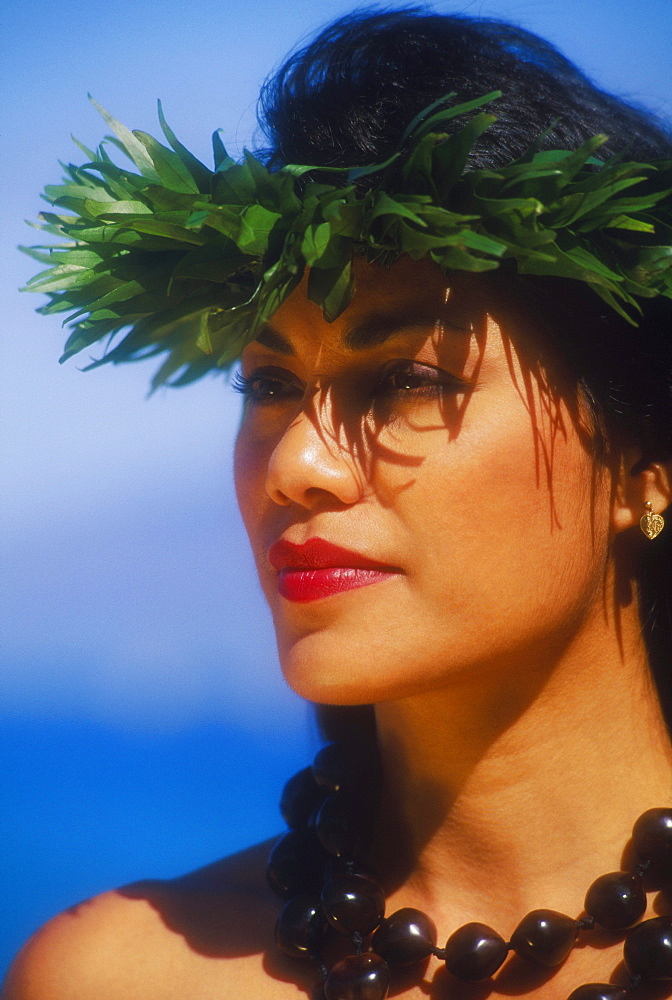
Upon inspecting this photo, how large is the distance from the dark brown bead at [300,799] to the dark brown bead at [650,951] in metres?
0.75

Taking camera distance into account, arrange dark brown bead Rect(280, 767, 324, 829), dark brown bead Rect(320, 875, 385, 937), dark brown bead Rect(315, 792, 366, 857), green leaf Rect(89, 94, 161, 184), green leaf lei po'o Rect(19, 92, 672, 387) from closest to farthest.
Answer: green leaf lei po'o Rect(19, 92, 672, 387), green leaf Rect(89, 94, 161, 184), dark brown bead Rect(320, 875, 385, 937), dark brown bead Rect(315, 792, 366, 857), dark brown bead Rect(280, 767, 324, 829)

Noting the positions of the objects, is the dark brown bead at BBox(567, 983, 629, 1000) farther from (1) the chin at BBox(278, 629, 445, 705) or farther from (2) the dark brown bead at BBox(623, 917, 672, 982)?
(1) the chin at BBox(278, 629, 445, 705)

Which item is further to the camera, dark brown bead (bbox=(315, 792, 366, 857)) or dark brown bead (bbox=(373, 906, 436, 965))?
dark brown bead (bbox=(315, 792, 366, 857))

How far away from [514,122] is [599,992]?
1.46 metres

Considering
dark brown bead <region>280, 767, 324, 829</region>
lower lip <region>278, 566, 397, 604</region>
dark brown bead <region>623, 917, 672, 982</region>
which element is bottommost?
dark brown bead <region>623, 917, 672, 982</region>

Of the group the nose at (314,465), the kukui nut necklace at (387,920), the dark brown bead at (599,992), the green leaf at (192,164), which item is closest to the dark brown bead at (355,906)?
the kukui nut necklace at (387,920)

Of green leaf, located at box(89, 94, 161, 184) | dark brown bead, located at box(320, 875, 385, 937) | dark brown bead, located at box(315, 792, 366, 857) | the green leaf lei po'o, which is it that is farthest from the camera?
dark brown bead, located at box(315, 792, 366, 857)

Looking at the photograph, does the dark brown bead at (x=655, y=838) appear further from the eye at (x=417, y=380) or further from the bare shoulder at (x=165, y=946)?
the eye at (x=417, y=380)

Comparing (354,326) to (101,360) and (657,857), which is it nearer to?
(101,360)

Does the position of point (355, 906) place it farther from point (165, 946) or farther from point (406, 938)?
point (165, 946)

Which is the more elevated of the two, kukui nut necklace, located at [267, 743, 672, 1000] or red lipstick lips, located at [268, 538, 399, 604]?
red lipstick lips, located at [268, 538, 399, 604]

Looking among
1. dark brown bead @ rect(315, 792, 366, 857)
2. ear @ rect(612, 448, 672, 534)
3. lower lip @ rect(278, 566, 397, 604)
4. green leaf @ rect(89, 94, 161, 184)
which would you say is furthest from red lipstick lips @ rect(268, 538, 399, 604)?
green leaf @ rect(89, 94, 161, 184)

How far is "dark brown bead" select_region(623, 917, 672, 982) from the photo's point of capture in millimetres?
1620

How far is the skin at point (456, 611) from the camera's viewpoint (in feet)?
5.26
